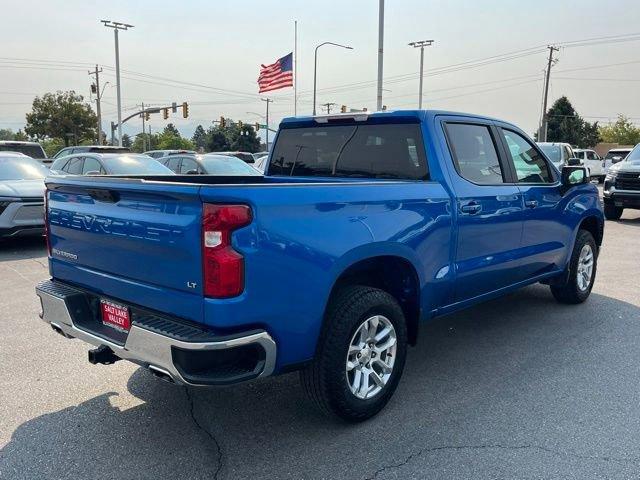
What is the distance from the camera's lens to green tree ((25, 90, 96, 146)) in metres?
50.4

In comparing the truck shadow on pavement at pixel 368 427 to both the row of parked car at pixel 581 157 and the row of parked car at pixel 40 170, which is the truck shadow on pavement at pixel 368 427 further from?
the row of parked car at pixel 581 157

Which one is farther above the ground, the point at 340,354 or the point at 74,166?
the point at 74,166

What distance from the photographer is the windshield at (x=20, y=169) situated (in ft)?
31.1

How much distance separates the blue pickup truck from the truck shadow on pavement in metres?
0.32

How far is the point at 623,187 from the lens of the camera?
1327cm

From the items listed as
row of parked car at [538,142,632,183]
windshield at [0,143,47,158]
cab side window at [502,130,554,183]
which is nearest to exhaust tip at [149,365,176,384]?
cab side window at [502,130,554,183]

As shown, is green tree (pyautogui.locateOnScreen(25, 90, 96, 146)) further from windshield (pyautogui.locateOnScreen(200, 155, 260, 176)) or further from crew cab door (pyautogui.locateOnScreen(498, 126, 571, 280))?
crew cab door (pyautogui.locateOnScreen(498, 126, 571, 280))

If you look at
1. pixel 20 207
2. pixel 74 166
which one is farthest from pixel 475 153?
pixel 74 166

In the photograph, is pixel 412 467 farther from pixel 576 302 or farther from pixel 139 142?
pixel 139 142

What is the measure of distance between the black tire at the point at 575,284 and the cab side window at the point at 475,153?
1753mm

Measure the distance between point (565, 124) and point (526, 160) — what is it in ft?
227

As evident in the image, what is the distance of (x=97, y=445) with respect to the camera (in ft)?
10.3

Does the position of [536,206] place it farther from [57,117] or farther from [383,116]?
[57,117]

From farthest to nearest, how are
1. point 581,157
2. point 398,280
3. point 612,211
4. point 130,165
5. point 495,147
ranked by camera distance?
1. point 581,157
2. point 612,211
3. point 130,165
4. point 495,147
5. point 398,280
